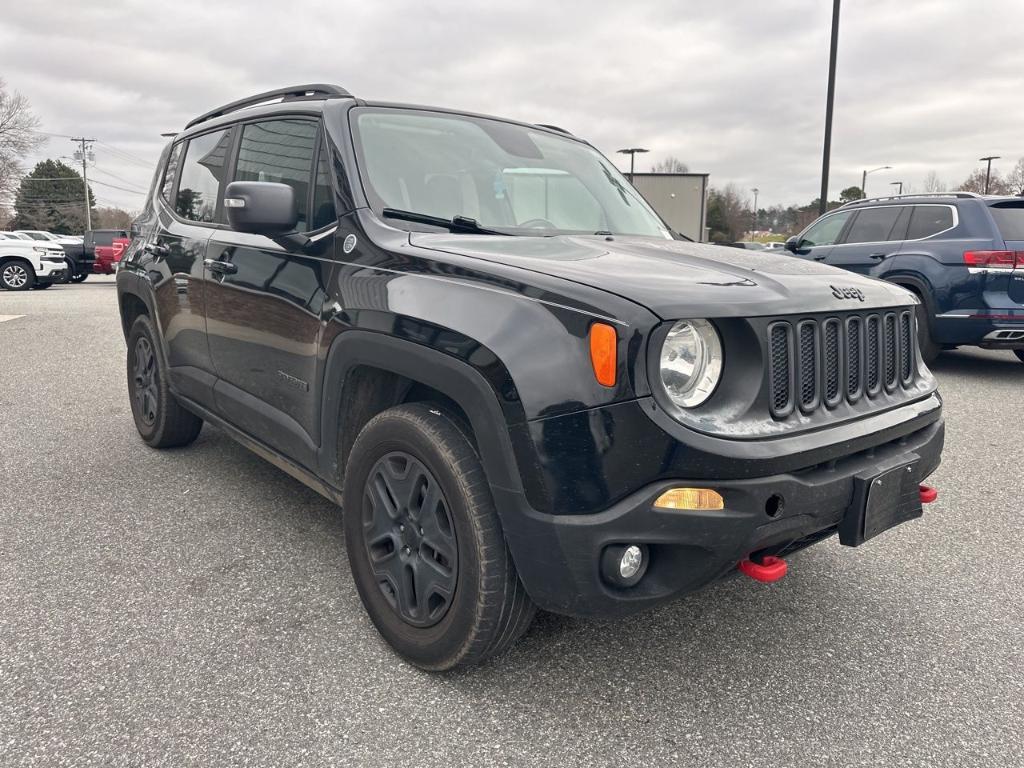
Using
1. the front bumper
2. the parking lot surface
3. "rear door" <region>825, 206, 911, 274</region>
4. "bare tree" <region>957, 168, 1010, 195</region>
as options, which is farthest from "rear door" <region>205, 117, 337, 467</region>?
"bare tree" <region>957, 168, 1010, 195</region>

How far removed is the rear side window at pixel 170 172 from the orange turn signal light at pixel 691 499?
3583 millimetres

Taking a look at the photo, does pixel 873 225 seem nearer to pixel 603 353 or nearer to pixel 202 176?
pixel 202 176

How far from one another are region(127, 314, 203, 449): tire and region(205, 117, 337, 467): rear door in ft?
3.17

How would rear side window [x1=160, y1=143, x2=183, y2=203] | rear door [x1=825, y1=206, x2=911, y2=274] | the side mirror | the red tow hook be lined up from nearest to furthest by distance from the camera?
A: the red tow hook, the side mirror, rear side window [x1=160, y1=143, x2=183, y2=203], rear door [x1=825, y1=206, x2=911, y2=274]

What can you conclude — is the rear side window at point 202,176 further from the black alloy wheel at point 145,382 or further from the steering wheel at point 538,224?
the steering wheel at point 538,224

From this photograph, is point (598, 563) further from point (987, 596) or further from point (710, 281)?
point (987, 596)

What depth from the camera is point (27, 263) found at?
64.6ft

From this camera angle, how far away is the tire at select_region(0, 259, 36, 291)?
19.6 metres

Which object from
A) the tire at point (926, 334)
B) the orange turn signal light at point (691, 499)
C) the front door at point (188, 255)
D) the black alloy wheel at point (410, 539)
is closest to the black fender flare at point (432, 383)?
the black alloy wheel at point (410, 539)

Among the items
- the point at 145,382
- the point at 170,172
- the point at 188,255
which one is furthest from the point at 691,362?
the point at 145,382

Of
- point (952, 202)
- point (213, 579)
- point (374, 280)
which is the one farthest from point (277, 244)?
point (952, 202)

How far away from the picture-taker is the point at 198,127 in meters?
4.14

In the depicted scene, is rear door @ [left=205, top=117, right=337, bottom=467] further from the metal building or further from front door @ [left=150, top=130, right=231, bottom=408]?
the metal building

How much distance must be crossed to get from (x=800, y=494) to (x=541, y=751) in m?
0.96
